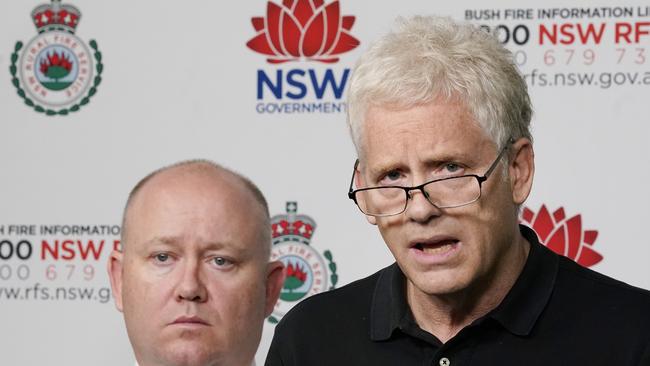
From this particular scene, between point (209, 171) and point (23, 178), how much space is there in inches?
39.7

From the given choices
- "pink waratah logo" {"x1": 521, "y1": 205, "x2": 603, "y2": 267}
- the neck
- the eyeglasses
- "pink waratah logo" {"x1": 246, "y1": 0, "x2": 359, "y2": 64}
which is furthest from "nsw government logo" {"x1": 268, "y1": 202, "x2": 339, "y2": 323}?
the eyeglasses

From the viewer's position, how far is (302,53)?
9.18 ft

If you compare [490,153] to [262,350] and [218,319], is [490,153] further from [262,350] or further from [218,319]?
[262,350]

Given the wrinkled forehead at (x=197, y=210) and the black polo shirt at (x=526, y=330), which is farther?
the wrinkled forehead at (x=197, y=210)

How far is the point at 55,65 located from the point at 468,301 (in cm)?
168

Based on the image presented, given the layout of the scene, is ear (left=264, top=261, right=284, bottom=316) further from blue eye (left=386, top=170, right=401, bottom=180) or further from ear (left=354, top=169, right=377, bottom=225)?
blue eye (left=386, top=170, right=401, bottom=180)

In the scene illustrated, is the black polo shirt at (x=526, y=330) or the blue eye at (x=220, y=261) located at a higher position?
the blue eye at (x=220, y=261)

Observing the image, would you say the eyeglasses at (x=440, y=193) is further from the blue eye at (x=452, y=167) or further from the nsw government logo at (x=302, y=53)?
the nsw government logo at (x=302, y=53)

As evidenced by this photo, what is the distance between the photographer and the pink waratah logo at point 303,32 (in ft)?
9.10

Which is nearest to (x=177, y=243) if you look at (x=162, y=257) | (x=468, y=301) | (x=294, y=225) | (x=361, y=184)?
(x=162, y=257)

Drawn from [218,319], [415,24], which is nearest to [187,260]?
[218,319]

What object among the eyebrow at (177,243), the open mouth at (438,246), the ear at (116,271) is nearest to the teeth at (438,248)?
the open mouth at (438,246)

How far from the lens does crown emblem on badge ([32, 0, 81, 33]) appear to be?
9.53 feet

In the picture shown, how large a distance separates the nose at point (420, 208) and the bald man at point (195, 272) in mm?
544
